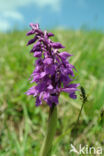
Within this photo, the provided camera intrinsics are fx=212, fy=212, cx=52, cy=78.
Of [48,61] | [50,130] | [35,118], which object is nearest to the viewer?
[48,61]

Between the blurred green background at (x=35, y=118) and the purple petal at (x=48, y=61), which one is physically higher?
the purple petal at (x=48, y=61)

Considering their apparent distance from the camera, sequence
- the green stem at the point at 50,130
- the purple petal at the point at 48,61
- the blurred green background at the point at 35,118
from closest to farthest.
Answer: the purple petal at the point at 48,61 → the green stem at the point at 50,130 → the blurred green background at the point at 35,118

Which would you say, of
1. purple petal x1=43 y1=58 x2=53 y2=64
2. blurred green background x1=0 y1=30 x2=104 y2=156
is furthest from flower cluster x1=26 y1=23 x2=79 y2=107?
blurred green background x1=0 y1=30 x2=104 y2=156

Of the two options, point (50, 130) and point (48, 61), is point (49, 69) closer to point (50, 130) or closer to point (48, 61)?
point (48, 61)

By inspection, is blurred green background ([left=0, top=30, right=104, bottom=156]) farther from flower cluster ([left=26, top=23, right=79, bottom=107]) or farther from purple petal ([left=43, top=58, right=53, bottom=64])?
purple petal ([left=43, top=58, right=53, bottom=64])

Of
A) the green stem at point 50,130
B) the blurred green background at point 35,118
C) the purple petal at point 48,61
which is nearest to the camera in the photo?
the purple petal at point 48,61

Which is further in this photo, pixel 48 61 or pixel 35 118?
pixel 35 118

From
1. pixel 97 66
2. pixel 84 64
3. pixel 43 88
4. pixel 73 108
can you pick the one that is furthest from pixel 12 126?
pixel 97 66

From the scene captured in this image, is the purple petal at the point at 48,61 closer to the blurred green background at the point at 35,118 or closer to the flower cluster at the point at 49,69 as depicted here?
the flower cluster at the point at 49,69

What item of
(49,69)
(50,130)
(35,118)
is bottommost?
(35,118)

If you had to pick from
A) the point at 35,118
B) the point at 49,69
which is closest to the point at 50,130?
the point at 49,69

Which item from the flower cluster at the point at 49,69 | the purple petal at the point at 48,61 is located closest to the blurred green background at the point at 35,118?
the flower cluster at the point at 49,69
